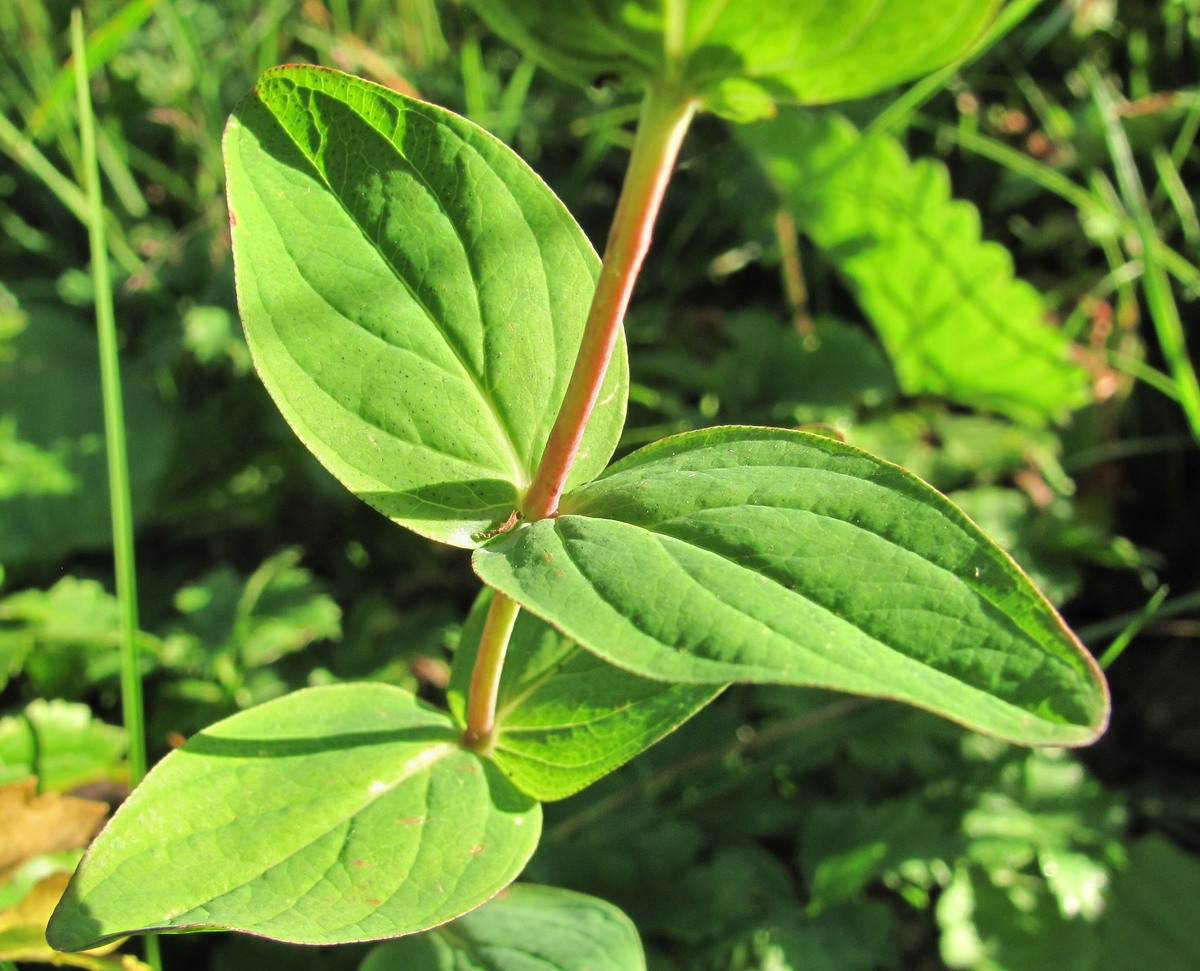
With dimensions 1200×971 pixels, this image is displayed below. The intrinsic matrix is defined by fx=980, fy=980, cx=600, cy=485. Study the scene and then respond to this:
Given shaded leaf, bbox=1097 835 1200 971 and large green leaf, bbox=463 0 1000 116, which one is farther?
shaded leaf, bbox=1097 835 1200 971

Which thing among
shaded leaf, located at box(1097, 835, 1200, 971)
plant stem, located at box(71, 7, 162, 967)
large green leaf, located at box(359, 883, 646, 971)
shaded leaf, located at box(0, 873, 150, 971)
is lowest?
shaded leaf, located at box(1097, 835, 1200, 971)

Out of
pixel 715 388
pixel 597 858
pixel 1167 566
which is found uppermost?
pixel 715 388

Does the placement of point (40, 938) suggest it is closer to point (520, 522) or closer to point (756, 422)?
point (520, 522)

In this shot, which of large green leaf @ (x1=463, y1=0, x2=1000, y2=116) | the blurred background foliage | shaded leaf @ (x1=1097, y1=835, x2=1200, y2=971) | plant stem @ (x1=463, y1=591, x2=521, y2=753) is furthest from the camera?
shaded leaf @ (x1=1097, y1=835, x2=1200, y2=971)

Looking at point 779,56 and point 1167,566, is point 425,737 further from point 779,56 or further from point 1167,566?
point 1167,566

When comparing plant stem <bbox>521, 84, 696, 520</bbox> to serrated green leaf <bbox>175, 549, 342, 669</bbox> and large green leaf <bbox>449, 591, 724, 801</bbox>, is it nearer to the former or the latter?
large green leaf <bbox>449, 591, 724, 801</bbox>

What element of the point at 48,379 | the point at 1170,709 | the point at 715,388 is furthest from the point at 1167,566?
the point at 48,379

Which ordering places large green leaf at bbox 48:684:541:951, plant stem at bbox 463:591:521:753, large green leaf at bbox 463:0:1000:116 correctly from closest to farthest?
large green leaf at bbox 463:0:1000:116
large green leaf at bbox 48:684:541:951
plant stem at bbox 463:591:521:753

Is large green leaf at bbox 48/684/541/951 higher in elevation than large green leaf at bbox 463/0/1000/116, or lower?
lower

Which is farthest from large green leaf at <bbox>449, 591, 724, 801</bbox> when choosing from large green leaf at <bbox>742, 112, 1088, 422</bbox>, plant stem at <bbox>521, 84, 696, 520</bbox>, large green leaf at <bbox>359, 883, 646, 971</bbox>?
large green leaf at <bbox>742, 112, 1088, 422</bbox>
